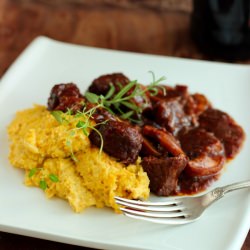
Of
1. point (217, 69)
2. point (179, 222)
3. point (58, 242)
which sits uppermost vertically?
point (217, 69)

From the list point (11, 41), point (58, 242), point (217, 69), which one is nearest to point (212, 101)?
point (217, 69)

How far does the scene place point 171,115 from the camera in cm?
393

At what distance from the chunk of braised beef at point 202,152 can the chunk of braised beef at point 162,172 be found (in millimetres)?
190

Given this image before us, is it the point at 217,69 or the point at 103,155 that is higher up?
the point at 217,69

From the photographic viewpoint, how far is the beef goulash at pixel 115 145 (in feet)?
10.7

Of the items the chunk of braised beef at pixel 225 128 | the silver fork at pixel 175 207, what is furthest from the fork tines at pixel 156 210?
the chunk of braised beef at pixel 225 128

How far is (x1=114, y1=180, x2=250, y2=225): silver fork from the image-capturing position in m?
3.12

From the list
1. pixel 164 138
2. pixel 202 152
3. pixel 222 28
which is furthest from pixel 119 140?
pixel 222 28

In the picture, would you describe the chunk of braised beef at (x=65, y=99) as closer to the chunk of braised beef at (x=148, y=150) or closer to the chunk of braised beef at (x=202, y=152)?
the chunk of braised beef at (x=148, y=150)

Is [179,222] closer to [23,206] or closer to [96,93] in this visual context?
[23,206]

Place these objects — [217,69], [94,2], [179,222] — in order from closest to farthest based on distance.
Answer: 1. [179,222]
2. [217,69]
3. [94,2]

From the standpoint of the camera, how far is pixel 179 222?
314 centimetres

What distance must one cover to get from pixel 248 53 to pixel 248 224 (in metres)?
2.61

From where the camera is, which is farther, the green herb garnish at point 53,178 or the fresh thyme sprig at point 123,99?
the fresh thyme sprig at point 123,99
